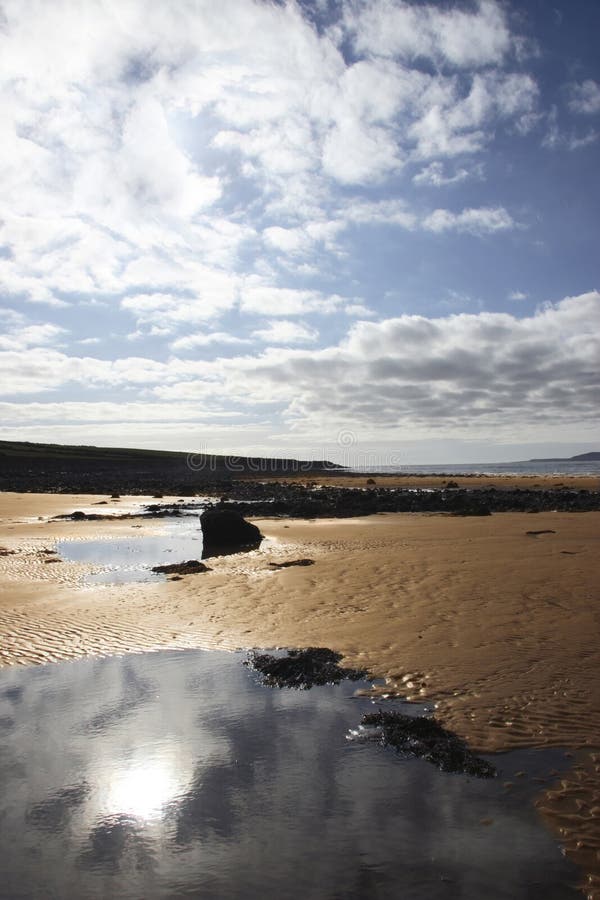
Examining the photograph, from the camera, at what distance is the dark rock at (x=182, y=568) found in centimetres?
1589

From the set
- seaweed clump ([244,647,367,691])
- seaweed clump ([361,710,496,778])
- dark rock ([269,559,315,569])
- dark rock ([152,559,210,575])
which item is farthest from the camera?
dark rock ([269,559,315,569])

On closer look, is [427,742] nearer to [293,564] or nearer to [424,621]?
[424,621]

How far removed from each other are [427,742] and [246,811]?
2.25 m

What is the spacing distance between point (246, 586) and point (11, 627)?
5420 mm

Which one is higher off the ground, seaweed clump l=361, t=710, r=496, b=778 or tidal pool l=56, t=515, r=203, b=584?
seaweed clump l=361, t=710, r=496, b=778

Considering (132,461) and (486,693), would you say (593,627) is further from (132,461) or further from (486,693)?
(132,461)

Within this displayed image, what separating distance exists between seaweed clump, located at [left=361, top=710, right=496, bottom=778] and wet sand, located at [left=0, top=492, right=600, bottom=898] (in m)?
0.28

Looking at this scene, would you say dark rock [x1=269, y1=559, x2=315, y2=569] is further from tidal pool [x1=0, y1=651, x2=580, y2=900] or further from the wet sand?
tidal pool [x1=0, y1=651, x2=580, y2=900]

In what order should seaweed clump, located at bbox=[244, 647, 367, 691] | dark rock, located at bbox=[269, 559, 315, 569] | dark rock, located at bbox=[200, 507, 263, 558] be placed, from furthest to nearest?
dark rock, located at bbox=[200, 507, 263, 558]
dark rock, located at bbox=[269, 559, 315, 569]
seaweed clump, located at bbox=[244, 647, 367, 691]

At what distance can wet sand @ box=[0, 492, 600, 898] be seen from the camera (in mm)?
6473

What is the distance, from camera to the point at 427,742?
241 inches

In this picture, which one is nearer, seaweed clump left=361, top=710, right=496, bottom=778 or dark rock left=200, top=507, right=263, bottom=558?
seaweed clump left=361, top=710, right=496, bottom=778

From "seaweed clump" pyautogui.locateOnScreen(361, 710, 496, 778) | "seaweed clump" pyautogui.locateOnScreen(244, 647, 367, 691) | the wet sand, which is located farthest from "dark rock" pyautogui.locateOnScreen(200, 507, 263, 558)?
"seaweed clump" pyautogui.locateOnScreen(361, 710, 496, 778)

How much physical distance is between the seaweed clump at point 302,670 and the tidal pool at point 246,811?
64 cm
